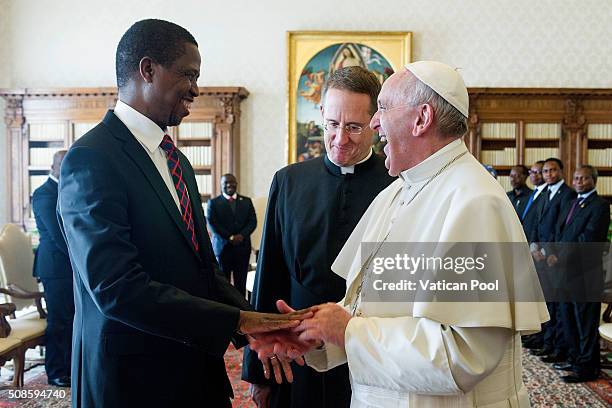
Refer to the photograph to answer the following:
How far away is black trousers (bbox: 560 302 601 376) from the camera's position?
5.20 metres

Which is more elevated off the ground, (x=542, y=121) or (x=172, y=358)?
(x=542, y=121)

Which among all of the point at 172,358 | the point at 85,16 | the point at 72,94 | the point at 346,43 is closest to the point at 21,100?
the point at 72,94

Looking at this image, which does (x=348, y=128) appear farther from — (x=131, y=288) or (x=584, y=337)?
(x=584, y=337)

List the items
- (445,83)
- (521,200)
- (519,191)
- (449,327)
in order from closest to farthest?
(449,327) → (445,83) → (521,200) → (519,191)

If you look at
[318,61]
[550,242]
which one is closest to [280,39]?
[318,61]

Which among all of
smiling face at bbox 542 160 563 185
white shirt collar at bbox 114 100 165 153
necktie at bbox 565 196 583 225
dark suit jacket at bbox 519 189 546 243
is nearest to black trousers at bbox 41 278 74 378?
white shirt collar at bbox 114 100 165 153

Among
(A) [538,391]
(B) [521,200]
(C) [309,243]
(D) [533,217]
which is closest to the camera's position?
(C) [309,243]

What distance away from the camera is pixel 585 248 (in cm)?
561

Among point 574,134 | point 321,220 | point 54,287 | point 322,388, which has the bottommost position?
point 54,287

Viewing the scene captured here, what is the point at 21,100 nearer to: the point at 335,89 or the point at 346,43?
the point at 346,43

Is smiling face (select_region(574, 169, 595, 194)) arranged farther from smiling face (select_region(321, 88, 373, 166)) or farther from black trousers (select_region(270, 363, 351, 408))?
black trousers (select_region(270, 363, 351, 408))

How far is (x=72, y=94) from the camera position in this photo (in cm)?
910

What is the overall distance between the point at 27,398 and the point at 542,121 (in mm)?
7882

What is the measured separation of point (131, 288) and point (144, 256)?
16 cm
